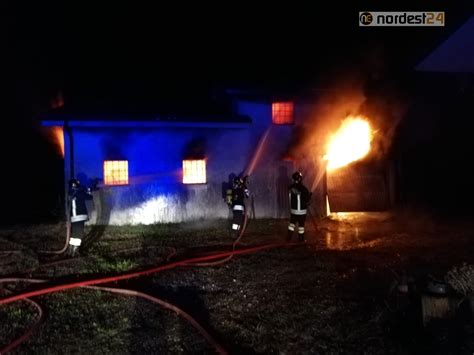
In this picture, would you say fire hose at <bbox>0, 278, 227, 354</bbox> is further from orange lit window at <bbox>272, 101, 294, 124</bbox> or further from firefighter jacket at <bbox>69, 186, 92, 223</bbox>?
orange lit window at <bbox>272, 101, 294, 124</bbox>

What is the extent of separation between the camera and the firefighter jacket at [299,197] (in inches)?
371

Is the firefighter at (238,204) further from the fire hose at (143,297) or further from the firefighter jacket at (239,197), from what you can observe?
the fire hose at (143,297)

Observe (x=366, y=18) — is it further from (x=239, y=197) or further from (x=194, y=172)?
(x=239, y=197)

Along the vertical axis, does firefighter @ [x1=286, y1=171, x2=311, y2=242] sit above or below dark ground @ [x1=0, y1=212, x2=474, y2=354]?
above

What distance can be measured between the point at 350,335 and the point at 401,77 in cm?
1299

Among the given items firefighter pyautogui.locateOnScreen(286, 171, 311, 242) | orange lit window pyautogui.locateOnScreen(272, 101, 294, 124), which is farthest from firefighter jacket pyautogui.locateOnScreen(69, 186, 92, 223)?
orange lit window pyautogui.locateOnScreen(272, 101, 294, 124)

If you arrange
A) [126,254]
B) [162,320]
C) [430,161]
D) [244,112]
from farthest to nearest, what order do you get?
[430,161] → [244,112] → [126,254] → [162,320]

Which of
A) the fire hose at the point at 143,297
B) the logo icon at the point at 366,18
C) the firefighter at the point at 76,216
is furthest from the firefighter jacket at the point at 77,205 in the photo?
the logo icon at the point at 366,18

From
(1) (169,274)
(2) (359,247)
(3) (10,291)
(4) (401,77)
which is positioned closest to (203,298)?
(1) (169,274)

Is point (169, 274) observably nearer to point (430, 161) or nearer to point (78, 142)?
point (78, 142)

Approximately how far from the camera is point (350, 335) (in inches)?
189

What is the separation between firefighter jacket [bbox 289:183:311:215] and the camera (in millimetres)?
9430

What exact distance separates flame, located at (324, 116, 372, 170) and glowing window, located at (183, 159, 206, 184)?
4.27 meters

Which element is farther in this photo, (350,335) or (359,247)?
(359,247)
